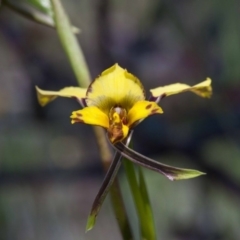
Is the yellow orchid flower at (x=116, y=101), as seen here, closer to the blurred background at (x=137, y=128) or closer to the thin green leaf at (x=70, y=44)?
the thin green leaf at (x=70, y=44)

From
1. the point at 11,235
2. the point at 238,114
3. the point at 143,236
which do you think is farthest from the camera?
the point at 238,114

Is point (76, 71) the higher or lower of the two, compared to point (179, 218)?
higher

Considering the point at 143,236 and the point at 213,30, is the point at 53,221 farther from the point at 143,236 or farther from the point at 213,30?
the point at 143,236

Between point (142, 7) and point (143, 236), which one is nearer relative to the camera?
point (143, 236)

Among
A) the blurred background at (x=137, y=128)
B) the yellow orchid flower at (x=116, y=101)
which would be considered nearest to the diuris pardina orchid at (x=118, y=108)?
the yellow orchid flower at (x=116, y=101)

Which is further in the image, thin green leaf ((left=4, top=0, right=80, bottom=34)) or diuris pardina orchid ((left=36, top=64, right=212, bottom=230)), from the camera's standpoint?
thin green leaf ((left=4, top=0, right=80, bottom=34))

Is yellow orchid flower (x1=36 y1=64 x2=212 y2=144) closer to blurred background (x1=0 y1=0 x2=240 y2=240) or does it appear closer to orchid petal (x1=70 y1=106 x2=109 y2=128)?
orchid petal (x1=70 y1=106 x2=109 y2=128)

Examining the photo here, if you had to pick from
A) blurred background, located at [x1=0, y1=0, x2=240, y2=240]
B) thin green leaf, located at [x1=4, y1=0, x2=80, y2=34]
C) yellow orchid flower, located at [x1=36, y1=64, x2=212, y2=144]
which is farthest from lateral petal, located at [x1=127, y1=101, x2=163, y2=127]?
blurred background, located at [x1=0, y1=0, x2=240, y2=240]

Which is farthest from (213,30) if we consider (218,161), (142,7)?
(218,161)
